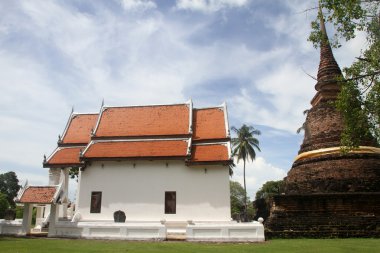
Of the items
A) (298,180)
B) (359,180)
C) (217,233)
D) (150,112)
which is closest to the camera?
(217,233)

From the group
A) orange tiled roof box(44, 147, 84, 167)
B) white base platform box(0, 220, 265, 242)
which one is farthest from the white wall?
white base platform box(0, 220, 265, 242)

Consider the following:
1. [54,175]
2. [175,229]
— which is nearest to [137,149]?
[175,229]

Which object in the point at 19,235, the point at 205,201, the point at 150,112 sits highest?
the point at 150,112

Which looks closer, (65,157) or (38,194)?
(38,194)

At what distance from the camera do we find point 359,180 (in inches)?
559

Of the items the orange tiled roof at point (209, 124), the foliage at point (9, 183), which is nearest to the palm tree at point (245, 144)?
the orange tiled roof at point (209, 124)

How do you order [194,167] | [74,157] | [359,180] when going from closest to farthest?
[359,180] < [194,167] < [74,157]

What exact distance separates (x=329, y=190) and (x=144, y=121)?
10867 millimetres

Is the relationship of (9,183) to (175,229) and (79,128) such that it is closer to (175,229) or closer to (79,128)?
(79,128)

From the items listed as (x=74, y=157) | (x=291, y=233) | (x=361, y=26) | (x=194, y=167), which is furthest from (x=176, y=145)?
(x=361, y=26)

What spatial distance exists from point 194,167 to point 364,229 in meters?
7.89

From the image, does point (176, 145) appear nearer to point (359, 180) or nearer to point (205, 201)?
point (205, 201)

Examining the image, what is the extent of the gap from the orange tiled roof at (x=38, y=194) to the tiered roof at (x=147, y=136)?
10.5 feet

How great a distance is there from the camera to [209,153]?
17.3 m
